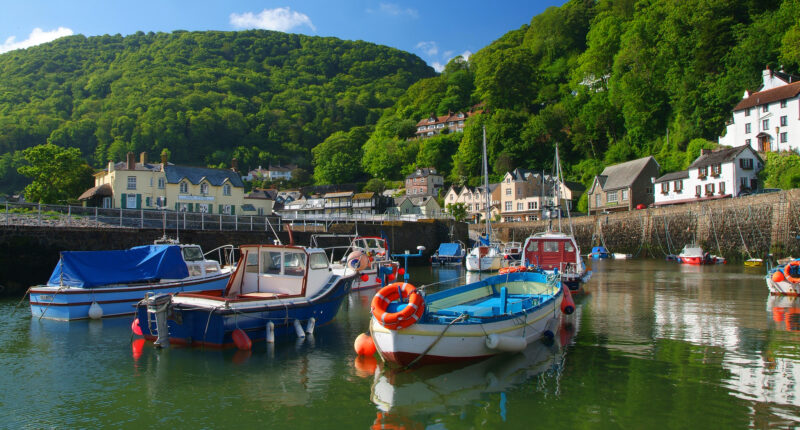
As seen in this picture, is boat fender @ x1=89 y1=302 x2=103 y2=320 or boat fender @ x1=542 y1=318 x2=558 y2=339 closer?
boat fender @ x1=542 y1=318 x2=558 y2=339

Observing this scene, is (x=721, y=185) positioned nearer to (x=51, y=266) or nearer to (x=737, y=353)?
(x=737, y=353)

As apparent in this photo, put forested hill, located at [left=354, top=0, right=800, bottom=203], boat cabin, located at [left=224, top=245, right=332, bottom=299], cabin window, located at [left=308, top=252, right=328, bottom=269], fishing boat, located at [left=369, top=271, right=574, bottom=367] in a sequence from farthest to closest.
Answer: forested hill, located at [left=354, top=0, right=800, bottom=203]
cabin window, located at [left=308, top=252, right=328, bottom=269]
boat cabin, located at [left=224, top=245, right=332, bottom=299]
fishing boat, located at [left=369, top=271, right=574, bottom=367]

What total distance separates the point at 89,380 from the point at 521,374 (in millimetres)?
9816

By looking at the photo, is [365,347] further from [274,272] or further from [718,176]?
[718,176]

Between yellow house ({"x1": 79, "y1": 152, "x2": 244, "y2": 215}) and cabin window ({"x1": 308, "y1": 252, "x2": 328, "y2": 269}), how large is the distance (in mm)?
37186

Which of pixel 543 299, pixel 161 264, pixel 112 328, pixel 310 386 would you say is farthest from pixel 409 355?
pixel 161 264

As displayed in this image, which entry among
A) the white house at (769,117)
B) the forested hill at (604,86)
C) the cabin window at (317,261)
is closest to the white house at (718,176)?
the white house at (769,117)

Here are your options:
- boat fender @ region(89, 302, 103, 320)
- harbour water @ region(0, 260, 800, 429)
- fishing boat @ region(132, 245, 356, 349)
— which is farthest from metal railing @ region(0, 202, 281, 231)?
harbour water @ region(0, 260, 800, 429)

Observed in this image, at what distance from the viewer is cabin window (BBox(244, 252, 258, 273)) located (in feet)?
57.5

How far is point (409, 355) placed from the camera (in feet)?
38.8

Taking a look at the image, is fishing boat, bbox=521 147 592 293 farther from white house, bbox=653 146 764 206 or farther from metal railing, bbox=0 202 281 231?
white house, bbox=653 146 764 206

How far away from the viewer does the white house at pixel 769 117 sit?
5647 centimetres

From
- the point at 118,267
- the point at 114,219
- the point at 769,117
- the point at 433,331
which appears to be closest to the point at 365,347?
the point at 433,331

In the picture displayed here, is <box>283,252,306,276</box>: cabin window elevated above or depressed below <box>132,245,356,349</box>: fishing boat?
above
